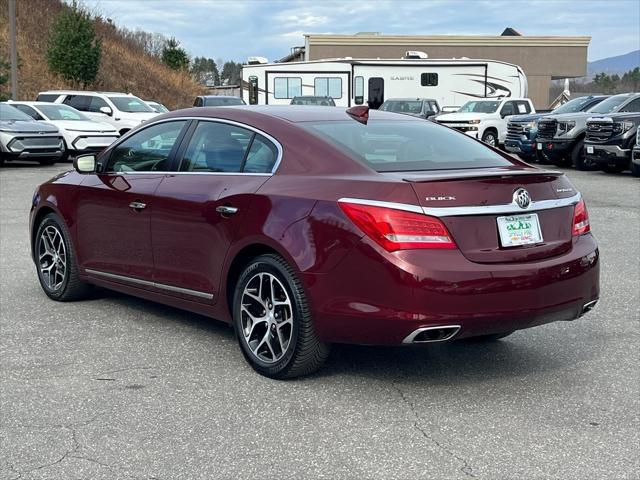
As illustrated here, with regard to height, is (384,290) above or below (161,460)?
above

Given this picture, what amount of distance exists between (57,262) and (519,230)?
12.9ft

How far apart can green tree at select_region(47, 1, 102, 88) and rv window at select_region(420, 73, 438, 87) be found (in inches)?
608

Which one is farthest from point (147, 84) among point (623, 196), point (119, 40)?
point (623, 196)

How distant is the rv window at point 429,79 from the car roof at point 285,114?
97.3ft

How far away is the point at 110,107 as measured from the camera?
2680 centimetres

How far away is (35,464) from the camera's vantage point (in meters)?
3.84

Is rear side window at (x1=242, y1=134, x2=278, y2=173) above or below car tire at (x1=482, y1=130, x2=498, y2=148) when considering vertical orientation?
above

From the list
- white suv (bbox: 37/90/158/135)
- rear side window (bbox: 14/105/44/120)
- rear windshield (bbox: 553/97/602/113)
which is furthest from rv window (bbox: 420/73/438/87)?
rear side window (bbox: 14/105/44/120)

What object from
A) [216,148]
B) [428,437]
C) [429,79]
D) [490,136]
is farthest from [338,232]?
[429,79]

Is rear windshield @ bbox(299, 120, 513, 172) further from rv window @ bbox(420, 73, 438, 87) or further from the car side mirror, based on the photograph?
rv window @ bbox(420, 73, 438, 87)

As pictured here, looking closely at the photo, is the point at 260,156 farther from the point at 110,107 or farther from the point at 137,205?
the point at 110,107

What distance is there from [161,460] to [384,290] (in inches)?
53.8

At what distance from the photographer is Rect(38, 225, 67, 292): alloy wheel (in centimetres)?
696

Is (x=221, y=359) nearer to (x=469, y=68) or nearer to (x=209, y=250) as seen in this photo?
(x=209, y=250)
